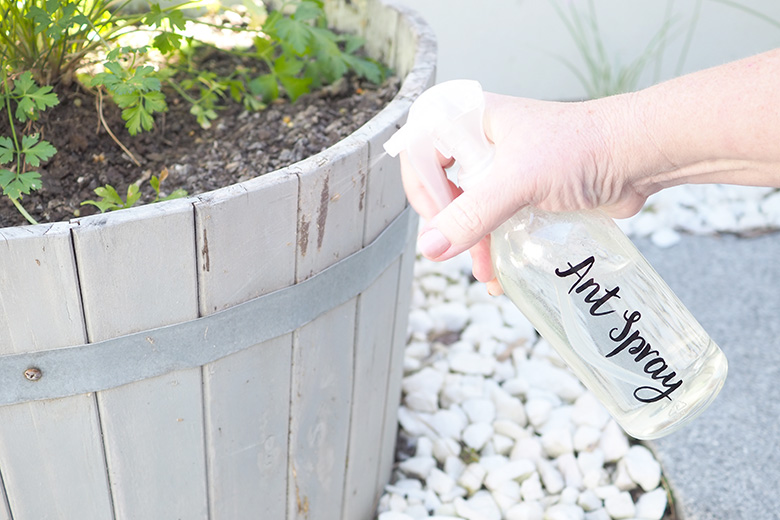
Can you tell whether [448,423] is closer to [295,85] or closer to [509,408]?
[509,408]

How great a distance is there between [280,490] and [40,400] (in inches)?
19.5

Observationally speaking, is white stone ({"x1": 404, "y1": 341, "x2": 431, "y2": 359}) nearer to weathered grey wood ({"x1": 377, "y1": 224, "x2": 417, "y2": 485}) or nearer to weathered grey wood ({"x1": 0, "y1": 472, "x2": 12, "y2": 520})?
weathered grey wood ({"x1": 377, "y1": 224, "x2": 417, "y2": 485})

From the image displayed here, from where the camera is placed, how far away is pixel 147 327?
1038 millimetres

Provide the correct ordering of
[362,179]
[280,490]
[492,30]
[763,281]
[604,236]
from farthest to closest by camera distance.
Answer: [492,30]
[763,281]
[280,490]
[362,179]
[604,236]

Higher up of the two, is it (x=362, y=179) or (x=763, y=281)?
(x=362, y=179)

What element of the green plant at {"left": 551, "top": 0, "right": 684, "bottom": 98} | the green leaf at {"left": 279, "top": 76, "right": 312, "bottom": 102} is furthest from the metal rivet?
the green plant at {"left": 551, "top": 0, "right": 684, "bottom": 98}

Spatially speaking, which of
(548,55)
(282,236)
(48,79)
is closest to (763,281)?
(548,55)

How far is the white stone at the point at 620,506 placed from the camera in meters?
1.78

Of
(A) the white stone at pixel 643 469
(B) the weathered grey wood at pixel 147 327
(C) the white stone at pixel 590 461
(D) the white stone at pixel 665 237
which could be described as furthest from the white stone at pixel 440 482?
(D) the white stone at pixel 665 237

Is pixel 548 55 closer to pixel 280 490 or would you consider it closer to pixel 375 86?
pixel 375 86

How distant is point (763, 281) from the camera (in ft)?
8.45

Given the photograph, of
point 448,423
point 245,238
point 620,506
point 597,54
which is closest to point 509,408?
point 448,423

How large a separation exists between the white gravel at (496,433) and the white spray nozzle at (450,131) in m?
1.04

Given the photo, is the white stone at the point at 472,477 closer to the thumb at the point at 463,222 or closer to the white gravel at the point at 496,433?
the white gravel at the point at 496,433
